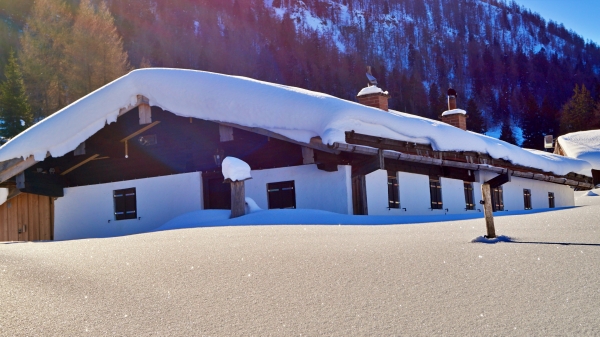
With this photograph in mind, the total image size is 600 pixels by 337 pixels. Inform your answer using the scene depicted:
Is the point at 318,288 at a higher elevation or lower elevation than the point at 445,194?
lower

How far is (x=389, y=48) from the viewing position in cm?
13488

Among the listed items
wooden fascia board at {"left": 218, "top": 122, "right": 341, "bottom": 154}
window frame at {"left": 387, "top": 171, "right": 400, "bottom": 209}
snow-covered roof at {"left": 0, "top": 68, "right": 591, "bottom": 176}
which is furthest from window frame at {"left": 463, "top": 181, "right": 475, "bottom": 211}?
wooden fascia board at {"left": 218, "top": 122, "right": 341, "bottom": 154}

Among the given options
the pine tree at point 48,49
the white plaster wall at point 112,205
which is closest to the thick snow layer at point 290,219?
A: the white plaster wall at point 112,205

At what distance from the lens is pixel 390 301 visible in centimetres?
416

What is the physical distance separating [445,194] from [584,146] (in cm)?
1534

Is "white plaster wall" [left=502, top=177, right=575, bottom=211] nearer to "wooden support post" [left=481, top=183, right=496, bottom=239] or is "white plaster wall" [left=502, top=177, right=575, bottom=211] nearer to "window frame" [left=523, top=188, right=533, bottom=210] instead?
"window frame" [left=523, top=188, right=533, bottom=210]

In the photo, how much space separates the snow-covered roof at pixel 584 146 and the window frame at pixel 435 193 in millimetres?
12197

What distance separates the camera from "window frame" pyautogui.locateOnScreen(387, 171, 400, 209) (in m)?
16.6

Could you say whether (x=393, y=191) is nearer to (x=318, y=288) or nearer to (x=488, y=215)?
(x=488, y=215)

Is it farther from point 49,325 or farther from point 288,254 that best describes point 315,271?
point 49,325

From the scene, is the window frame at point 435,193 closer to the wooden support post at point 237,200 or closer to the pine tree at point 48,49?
the wooden support post at point 237,200

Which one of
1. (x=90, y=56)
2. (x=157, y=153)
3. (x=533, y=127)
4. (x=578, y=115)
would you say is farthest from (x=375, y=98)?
(x=578, y=115)

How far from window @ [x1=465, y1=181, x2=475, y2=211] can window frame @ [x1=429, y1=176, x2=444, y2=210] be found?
1.61 m

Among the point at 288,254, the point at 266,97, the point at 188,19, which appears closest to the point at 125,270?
the point at 288,254
